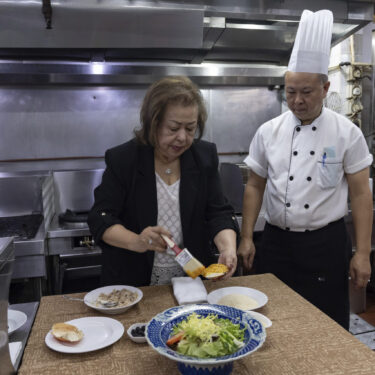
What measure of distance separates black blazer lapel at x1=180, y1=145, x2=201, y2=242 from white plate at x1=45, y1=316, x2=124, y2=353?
20.9 inches

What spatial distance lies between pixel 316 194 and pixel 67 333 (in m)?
1.34

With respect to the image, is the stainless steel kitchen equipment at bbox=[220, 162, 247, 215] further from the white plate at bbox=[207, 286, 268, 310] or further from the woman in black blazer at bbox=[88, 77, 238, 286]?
the white plate at bbox=[207, 286, 268, 310]

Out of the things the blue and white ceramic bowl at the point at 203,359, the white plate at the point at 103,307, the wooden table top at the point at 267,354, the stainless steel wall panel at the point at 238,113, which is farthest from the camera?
the stainless steel wall panel at the point at 238,113

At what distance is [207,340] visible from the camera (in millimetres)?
899

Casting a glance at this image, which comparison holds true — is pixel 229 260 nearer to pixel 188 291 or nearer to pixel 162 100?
pixel 188 291

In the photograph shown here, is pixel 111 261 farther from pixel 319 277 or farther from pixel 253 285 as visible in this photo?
pixel 319 277

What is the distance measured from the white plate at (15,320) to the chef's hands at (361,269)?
59.7 inches

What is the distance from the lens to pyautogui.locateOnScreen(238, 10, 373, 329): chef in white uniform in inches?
74.6

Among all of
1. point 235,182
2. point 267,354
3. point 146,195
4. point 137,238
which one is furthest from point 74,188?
point 267,354

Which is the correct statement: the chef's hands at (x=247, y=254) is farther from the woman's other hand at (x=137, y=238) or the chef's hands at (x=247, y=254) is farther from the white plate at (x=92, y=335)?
the white plate at (x=92, y=335)

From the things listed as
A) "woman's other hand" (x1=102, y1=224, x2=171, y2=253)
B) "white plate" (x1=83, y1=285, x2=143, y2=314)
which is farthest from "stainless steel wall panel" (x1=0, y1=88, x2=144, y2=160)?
"white plate" (x1=83, y1=285, x2=143, y2=314)

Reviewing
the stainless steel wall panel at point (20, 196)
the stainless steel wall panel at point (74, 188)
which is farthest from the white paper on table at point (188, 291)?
the stainless steel wall panel at point (74, 188)

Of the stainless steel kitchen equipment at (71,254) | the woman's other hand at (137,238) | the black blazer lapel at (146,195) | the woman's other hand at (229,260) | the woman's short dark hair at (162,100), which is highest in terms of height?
the woman's short dark hair at (162,100)

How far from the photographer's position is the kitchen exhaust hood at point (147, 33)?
2324 mm
